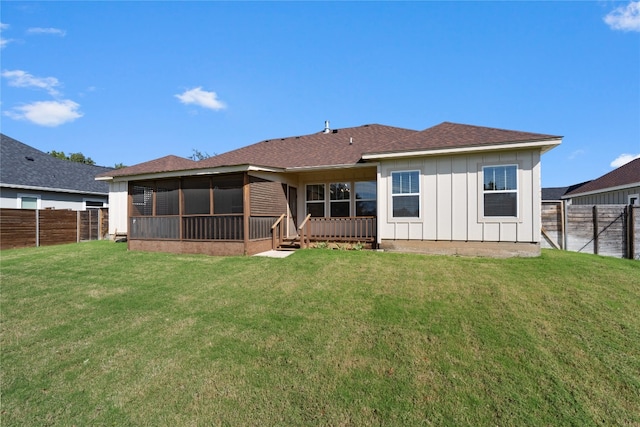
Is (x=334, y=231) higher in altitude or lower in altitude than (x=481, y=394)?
higher

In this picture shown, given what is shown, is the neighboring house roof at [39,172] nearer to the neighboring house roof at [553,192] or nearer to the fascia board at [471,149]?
the fascia board at [471,149]

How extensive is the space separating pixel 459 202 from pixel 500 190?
3.56ft

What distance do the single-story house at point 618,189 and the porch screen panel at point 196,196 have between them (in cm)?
1445

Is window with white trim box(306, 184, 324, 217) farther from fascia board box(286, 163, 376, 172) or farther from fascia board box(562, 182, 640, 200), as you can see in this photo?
fascia board box(562, 182, 640, 200)

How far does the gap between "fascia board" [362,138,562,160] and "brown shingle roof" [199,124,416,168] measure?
1407 mm

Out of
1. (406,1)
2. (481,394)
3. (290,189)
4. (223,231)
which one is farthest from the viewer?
(290,189)

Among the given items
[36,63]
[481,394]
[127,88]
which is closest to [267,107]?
[127,88]

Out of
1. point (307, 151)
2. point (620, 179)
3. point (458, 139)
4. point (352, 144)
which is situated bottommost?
point (620, 179)

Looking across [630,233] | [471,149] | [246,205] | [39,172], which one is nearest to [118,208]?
[39,172]

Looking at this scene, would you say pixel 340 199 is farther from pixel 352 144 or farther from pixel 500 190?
pixel 500 190

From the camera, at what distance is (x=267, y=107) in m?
17.2

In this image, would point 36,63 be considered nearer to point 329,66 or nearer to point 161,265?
point 161,265

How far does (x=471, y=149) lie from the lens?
27.5ft

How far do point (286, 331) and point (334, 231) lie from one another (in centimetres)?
676
